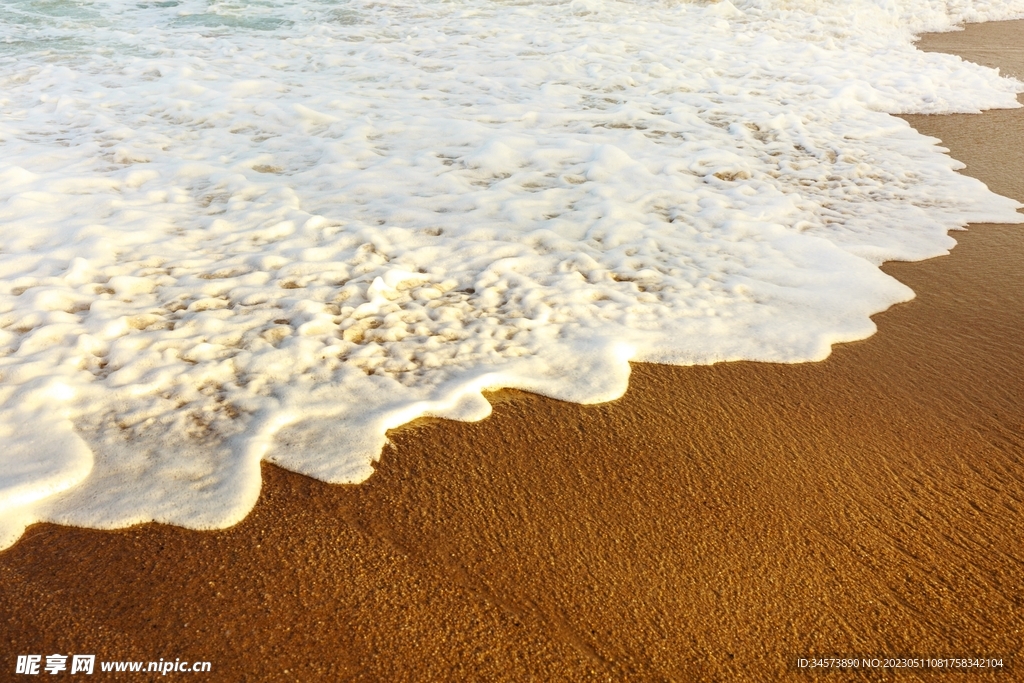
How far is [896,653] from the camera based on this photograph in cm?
181

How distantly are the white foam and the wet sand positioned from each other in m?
0.16

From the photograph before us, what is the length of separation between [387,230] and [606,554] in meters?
2.26

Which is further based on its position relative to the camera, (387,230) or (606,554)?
(387,230)

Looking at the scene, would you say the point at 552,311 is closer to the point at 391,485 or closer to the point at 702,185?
the point at 391,485

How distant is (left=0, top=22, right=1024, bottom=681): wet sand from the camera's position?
178 centimetres

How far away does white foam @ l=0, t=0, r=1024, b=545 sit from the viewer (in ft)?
8.18

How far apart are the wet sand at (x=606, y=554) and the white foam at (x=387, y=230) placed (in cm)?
16

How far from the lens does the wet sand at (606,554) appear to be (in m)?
1.78

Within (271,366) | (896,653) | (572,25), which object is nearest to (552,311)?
(271,366)

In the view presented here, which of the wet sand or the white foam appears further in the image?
the white foam

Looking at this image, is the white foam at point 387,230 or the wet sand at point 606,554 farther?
the white foam at point 387,230

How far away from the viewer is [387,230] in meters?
3.81

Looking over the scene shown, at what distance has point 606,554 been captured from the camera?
80.0 inches

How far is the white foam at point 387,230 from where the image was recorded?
2494mm
